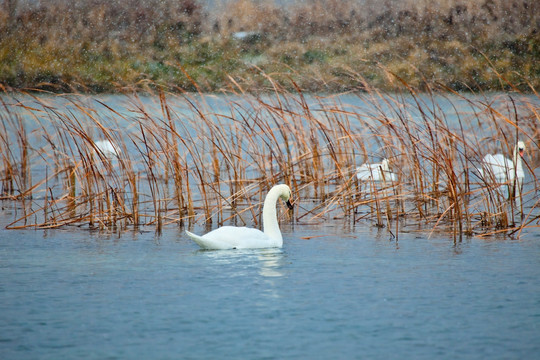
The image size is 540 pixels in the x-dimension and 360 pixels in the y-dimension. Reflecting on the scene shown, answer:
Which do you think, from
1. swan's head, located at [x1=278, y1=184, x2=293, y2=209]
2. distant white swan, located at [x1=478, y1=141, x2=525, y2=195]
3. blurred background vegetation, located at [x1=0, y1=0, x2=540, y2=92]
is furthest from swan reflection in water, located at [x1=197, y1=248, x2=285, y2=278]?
blurred background vegetation, located at [x1=0, y1=0, x2=540, y2=92]

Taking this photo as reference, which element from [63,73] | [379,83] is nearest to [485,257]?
[379,83]

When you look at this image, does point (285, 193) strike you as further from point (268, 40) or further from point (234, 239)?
point (268, 40)

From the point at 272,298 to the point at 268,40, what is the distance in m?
30.8

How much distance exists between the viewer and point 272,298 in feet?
19.3

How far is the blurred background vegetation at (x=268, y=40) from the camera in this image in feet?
110

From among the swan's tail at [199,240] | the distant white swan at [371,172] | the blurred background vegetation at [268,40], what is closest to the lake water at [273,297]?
the swan's tail at [199,240]

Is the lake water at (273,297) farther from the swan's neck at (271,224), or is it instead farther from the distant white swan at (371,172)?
the distant white swan at (371,172)

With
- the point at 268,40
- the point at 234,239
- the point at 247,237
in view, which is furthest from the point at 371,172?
the point at 268,40

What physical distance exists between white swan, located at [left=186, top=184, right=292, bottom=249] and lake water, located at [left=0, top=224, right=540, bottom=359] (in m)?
0.09

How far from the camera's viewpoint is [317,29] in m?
36.8

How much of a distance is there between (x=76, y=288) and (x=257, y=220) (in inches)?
125

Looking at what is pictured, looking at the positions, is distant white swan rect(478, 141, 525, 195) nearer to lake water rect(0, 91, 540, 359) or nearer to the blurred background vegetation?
lake water rect(0, 91, 540, 359)

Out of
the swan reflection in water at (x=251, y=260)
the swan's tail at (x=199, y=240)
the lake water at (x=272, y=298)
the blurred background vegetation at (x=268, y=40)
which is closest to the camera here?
the lake water at (x=272, y=298)

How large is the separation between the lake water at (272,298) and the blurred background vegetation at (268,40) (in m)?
24.3
